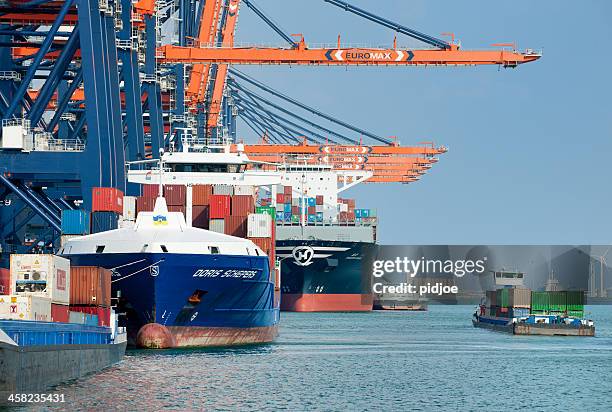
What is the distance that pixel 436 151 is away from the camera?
5261 inches

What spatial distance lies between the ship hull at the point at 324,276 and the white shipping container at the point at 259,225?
56.1 m

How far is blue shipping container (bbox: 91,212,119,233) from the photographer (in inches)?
2295

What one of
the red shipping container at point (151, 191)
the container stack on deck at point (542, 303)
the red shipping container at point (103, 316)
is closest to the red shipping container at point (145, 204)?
the red shipping container at point (151, 191)

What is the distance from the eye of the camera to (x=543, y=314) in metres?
78.6

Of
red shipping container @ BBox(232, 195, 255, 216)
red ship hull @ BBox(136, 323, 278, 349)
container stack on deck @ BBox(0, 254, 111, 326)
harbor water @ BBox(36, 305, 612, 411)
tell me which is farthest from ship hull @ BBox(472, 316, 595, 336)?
container stack on deck @ BBox(0, 254, 111, 326)

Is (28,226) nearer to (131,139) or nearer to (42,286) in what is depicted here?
(131,139)

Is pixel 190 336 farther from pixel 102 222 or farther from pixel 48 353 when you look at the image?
pixel 48 353

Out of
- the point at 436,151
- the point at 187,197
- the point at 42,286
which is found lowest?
the point at 42,286

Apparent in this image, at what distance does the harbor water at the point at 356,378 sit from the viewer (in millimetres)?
36531

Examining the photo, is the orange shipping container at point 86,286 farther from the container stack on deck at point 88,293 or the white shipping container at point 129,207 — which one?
the white shipping container at point 129,207

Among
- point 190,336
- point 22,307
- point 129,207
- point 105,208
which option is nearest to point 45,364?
point 22,307

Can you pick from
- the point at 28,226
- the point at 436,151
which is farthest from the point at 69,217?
the point at 436,151

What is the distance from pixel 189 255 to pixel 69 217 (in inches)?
380

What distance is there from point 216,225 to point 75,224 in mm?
6506
